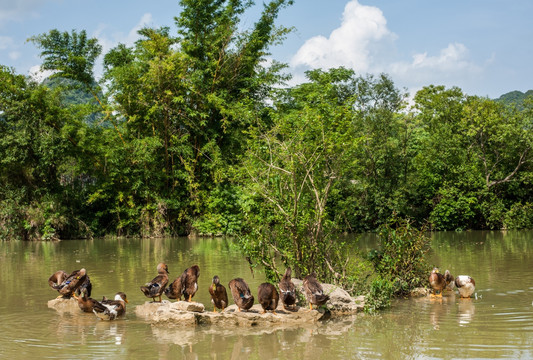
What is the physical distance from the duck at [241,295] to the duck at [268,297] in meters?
0.19

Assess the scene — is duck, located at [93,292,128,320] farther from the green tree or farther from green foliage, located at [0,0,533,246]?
green foliage, located at [0,0,533,246]

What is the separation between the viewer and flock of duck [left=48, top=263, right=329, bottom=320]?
28.7 ft

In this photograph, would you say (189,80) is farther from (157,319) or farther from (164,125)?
(157,319)

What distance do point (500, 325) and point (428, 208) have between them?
25614 mm

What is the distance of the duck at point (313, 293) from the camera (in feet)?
28.6

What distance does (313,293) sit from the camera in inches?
345

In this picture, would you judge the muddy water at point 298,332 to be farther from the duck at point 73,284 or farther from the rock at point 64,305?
the duck at point 73,284

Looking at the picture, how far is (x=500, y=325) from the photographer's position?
8.23 metres

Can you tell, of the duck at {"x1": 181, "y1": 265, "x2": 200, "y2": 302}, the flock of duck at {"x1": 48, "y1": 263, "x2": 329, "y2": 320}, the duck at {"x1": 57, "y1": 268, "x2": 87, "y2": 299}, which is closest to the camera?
the flock of duck at {"x1": 48, "y1": 263, "x2": 329, "y2": 320}

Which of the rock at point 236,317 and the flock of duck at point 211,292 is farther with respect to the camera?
the flock of duck at point 211,292

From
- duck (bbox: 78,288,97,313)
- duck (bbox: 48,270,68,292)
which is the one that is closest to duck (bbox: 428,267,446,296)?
duck (bbox: 78,288,97,313)

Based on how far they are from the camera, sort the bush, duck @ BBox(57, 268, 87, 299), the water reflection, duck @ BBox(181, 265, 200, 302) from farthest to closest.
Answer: the bush → duck @ BBox(57, 268, 87, 299) → duck @ BBox(181, 265, 200, 302) → the water reflection

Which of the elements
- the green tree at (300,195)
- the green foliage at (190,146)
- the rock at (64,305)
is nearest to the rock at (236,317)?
the green tree at (300,195)

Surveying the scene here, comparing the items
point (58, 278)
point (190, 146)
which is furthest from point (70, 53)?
point (58, 278)
